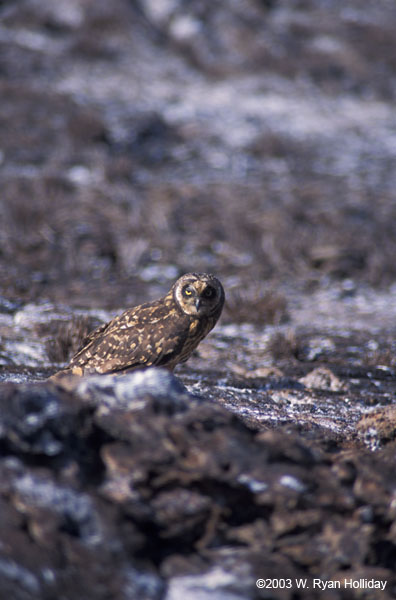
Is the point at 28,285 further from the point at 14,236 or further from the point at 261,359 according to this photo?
the point at 261,359

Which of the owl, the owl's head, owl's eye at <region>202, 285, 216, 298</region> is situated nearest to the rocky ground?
the owl

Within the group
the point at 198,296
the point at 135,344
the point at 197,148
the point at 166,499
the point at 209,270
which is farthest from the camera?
the point at 197,148

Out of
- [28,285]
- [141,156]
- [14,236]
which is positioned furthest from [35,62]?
[28,285]

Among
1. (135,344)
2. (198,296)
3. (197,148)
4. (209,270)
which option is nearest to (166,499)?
(135,344)

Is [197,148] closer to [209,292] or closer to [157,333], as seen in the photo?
[209,292]

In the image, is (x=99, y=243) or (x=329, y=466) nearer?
(x=329, y=466)

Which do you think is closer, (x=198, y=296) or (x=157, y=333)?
(x=157, y=333)

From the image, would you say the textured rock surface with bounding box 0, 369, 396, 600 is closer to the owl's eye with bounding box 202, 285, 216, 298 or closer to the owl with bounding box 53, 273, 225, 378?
the owl with bounding box 53, 273, 225, 378

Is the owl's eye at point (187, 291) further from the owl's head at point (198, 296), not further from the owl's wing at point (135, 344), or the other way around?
the owl's wing at point (135, 344)
